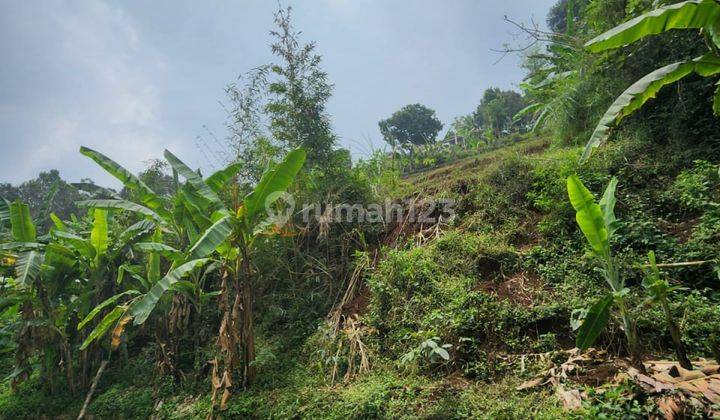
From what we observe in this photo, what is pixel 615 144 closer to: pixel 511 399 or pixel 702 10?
pixel 702 10

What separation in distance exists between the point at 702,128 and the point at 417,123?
27.5 meters

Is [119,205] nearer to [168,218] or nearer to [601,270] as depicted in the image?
[168,218]

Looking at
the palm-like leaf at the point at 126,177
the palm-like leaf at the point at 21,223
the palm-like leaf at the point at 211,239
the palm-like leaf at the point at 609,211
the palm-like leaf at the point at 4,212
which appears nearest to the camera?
the palm-like leaf at the point at 609,211

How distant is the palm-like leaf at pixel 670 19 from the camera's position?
2.96 metres

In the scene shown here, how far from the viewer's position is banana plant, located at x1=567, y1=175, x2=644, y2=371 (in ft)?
8.93

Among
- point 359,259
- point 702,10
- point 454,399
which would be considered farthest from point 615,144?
point 454,399

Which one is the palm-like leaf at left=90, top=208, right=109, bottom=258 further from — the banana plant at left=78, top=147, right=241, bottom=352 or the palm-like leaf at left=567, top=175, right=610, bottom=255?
the palm-like leaf at left=567, top=175, right=610, bottom=255

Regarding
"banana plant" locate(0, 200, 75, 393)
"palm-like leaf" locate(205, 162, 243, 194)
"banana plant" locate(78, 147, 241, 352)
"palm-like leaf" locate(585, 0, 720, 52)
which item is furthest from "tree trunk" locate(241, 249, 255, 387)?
"palm-like leaf" locate(585, 0, 720, 52)

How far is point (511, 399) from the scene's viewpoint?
9.50 feet

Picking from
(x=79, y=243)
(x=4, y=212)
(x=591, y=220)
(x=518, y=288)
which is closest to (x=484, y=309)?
(x=518, y=288)

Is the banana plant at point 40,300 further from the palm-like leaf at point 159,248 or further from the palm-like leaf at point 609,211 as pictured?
the palm-like leaf at point 609,211

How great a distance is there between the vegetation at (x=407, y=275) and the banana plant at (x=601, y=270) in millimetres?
17

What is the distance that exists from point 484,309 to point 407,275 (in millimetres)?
1100

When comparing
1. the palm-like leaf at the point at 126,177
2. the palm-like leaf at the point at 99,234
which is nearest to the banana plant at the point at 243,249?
the palm-like leaf at the point at 126,177
